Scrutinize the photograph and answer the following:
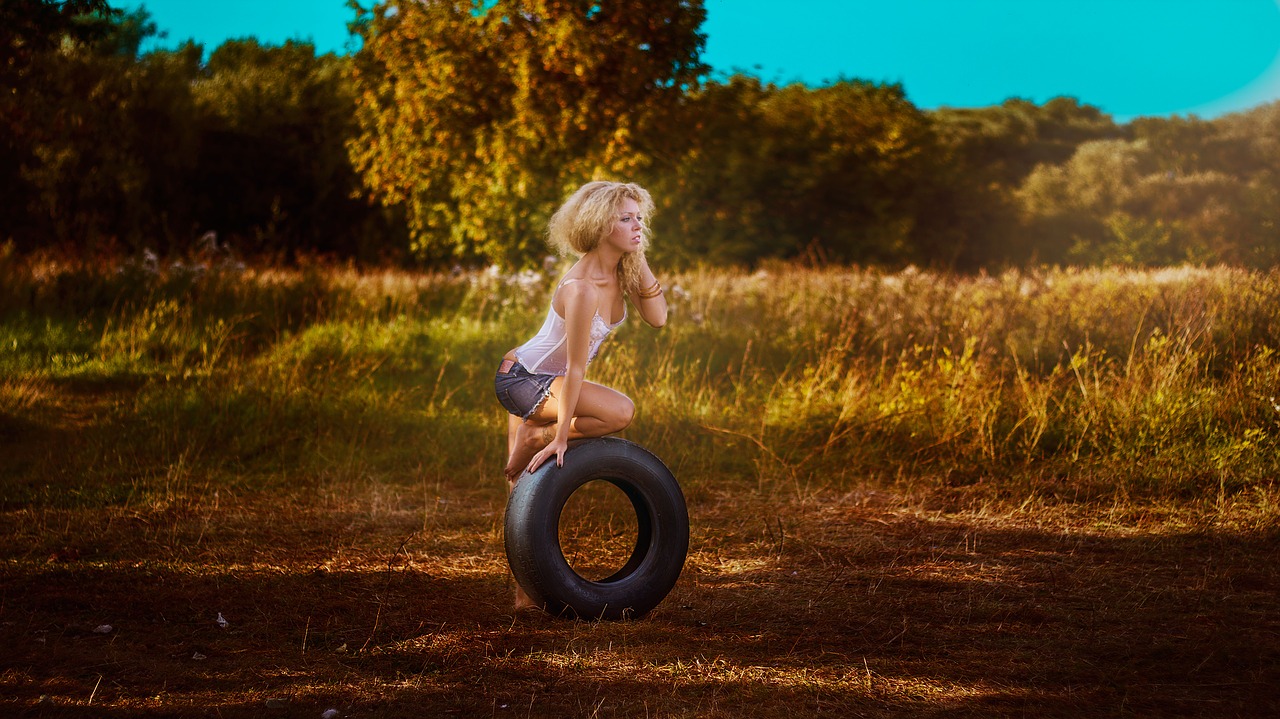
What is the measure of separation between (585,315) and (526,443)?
0.74 meters

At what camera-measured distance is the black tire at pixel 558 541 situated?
155 inches

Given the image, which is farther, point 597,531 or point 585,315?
point 597,531

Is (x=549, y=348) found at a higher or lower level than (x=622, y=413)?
higher

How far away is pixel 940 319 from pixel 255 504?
5.54 metres

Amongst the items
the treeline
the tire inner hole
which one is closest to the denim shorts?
the tire inner hole

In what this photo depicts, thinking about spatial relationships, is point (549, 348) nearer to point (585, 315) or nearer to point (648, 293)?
point (585, 315)

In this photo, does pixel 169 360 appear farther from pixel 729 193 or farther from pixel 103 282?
pixel 729 193

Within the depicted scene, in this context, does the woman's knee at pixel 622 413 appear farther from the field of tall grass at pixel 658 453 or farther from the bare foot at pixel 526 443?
the field of tall grass at pixel 658 453

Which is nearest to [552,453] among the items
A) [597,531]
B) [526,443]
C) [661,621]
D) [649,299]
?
[526,443]

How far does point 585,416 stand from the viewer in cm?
407

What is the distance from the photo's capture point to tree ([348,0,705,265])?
1249 cm

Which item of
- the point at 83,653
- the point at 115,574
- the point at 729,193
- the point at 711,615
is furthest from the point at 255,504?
the point at 729,193

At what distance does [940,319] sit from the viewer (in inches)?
333

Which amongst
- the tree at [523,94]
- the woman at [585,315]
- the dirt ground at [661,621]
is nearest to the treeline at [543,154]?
the tree at [523,94]
